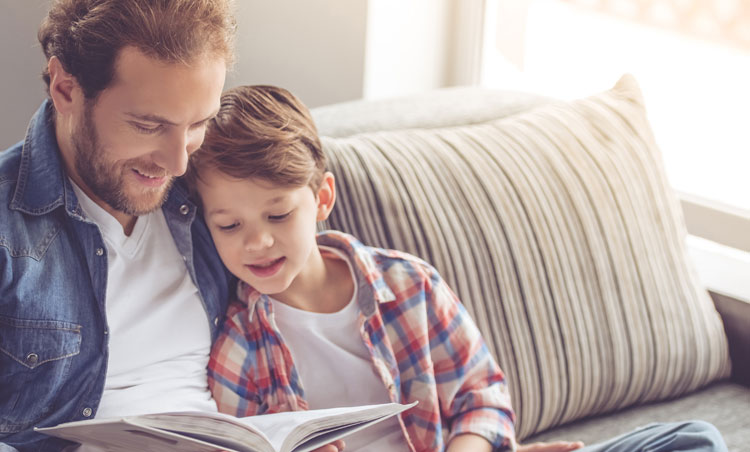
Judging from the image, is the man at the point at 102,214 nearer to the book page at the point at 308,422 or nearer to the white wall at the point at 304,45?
the book page at the point at 308,422

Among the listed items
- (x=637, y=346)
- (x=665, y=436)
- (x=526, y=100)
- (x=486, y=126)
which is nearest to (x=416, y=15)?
(x=526, y=100)

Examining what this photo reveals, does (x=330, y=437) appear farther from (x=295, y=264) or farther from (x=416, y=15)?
(x=416, y=15)

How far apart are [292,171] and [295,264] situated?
140 mm

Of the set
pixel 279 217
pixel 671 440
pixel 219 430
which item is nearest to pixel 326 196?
pixel 279 217

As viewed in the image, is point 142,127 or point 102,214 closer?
point 142,127

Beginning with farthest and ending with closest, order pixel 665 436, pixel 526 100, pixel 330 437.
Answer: pixel 526 100 < pixel 665 436 < pixel 330 437

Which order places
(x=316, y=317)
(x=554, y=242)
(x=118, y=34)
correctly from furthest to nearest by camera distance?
(x=554, y=242)
(x=316, y=317)
(x=118, y=34)

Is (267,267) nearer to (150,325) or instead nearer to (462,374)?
(150,325)

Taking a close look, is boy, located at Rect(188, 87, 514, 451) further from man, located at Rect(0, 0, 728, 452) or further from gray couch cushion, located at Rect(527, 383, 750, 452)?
gray couch cushion, located at Rect(527, 383, 750, 452)

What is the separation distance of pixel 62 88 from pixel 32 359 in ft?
1.20

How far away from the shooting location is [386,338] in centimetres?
134

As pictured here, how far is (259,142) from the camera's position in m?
1.25

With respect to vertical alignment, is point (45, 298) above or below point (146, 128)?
below

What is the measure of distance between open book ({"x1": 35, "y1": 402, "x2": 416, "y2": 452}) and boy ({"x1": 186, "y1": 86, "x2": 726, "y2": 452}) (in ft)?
0.85
